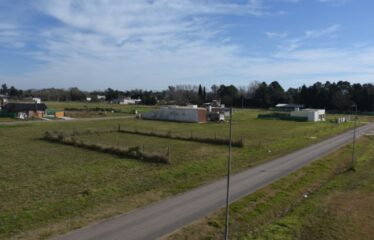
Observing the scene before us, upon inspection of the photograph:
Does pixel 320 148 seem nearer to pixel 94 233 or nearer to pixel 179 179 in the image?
pixel 179 179

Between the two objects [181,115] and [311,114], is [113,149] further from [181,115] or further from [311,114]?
[311,114]

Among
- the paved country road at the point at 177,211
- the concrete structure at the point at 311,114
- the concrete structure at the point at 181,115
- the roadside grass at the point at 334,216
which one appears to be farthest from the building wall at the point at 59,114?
the roadside grass at the point at 334,216

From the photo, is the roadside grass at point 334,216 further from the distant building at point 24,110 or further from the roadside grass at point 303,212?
the distant building at point 24,110

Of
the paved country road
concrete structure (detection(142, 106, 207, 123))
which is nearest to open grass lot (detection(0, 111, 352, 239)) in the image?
the paved country road

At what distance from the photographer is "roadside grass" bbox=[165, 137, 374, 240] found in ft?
52.3

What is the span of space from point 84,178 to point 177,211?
9130 mm

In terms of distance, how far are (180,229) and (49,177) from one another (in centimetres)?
1254

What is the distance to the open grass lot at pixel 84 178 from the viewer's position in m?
16.7

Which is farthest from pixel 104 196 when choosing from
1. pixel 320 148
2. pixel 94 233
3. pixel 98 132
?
pixel 98 132

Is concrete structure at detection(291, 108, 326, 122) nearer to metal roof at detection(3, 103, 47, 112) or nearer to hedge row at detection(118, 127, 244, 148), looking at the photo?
hedge row at detection(118, 127, 244, 148)

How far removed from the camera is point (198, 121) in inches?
2911

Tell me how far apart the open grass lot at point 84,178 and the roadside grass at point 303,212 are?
4296 mm

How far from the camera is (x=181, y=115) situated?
251ft

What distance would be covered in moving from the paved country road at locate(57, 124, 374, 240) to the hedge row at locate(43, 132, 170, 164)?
746 cm
